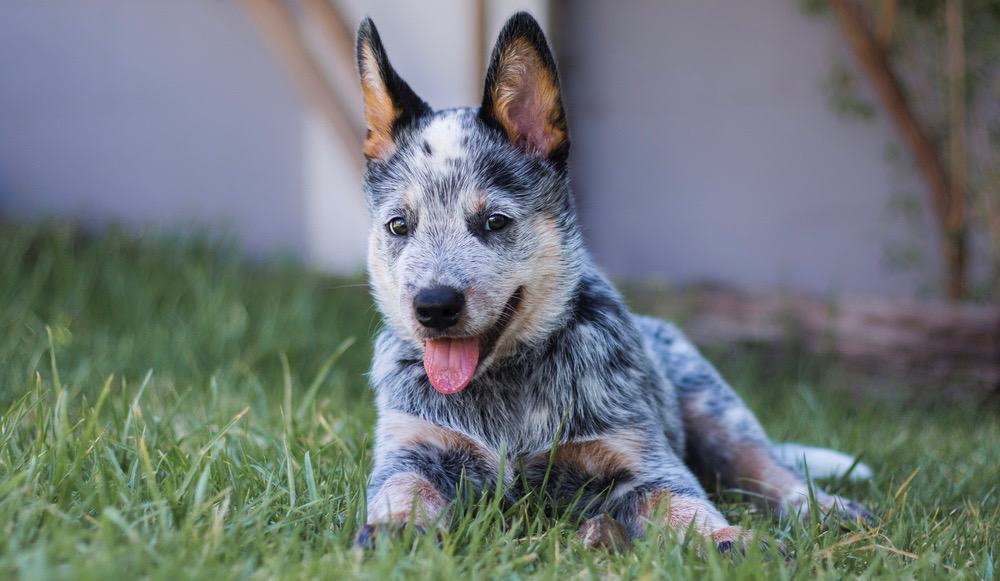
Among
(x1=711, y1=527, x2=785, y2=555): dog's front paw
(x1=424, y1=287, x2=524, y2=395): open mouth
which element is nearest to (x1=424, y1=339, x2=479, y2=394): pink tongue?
(x1=424, y1=287, x2=524, y2=395): open mouth

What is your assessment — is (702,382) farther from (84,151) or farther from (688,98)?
(84,151)

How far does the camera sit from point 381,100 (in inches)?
114

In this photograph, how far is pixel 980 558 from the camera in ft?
8.03

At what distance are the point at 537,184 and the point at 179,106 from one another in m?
5.58

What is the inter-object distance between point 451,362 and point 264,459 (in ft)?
2.35

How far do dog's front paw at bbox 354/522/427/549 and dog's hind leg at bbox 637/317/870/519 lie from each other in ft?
4.35

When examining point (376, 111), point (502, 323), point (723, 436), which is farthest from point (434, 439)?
point (723, 436)

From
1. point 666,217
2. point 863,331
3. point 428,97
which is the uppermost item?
point 428,97

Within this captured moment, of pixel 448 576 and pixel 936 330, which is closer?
pixel 448 576

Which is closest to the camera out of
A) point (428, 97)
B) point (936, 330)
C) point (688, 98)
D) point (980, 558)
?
point (980, 558)

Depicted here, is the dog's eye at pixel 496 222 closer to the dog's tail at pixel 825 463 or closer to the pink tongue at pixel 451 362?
the pink tongue at pixel 451 362

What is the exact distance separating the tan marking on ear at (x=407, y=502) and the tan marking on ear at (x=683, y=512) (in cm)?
58

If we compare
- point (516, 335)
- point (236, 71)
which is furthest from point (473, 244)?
point (236, 71)

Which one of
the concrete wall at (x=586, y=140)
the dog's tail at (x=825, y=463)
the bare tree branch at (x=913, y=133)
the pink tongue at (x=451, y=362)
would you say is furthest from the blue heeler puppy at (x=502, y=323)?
the concrete wall at (x=586, y=140)
